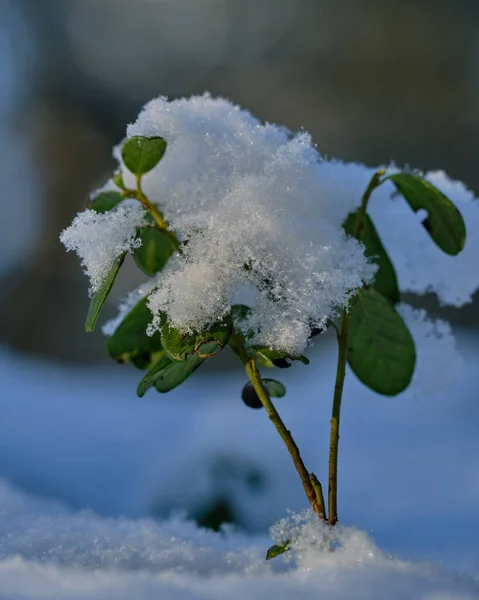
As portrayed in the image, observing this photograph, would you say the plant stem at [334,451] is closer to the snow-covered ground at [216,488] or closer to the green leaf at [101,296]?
the snow-covered ground at [216,488]

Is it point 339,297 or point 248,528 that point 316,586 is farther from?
point 248,528

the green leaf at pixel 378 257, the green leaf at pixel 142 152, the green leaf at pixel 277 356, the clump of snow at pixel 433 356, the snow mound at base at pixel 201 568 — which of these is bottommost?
the snow mound at base at pixel 201 568

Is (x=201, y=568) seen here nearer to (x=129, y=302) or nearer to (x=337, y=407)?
(x=337, y=407)

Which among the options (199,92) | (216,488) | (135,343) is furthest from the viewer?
(199,92)

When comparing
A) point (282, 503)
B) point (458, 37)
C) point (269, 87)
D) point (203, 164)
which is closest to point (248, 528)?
point (282, 503)

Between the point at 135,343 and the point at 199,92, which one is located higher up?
the point at 199,92

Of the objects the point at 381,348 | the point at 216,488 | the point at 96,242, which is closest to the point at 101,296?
the point at 96,242

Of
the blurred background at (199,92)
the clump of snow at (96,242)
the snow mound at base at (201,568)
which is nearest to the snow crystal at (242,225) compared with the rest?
the clump of snow at (96,242)
